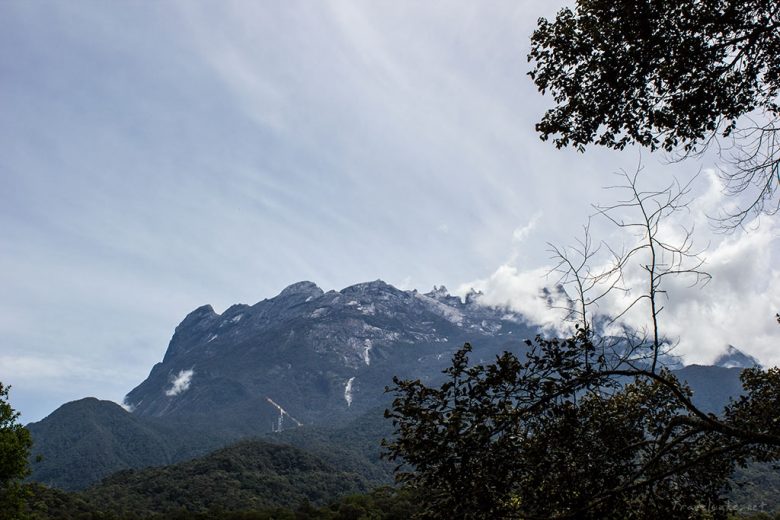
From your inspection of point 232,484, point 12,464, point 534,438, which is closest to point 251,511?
point 232,484

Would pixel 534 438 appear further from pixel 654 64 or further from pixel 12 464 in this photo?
pixel 12 464

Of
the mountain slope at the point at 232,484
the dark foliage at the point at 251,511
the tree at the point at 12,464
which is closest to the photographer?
the tree at the point at 12,464

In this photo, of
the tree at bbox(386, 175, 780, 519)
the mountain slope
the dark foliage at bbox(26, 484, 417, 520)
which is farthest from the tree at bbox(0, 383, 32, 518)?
the mountain slope

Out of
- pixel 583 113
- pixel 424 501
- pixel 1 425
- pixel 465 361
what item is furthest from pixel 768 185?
pixel 1 425

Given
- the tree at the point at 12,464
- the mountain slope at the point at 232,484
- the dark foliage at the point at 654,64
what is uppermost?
the dark foliage at the point at 654,64

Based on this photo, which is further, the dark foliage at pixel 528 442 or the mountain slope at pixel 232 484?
the mountain slope at pixel 232 484

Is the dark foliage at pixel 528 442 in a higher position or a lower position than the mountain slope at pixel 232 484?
higher

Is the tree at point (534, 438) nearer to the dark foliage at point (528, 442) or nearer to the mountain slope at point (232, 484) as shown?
the dark foliage at point (528, 442)

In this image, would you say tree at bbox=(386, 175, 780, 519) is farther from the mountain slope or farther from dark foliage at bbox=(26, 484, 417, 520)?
the mountain slope

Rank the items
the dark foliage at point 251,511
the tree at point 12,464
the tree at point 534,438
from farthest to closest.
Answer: the dark foliage at point 251,511 → the tree at point 12,464 → the tree at point 534,438

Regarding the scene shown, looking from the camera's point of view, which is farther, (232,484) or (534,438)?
(232,484)

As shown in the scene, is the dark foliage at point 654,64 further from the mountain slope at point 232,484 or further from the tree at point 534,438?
the mountain slope at point 232,484

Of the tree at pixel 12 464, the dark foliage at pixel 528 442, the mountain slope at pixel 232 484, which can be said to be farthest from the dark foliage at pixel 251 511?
the dark foliage at pixel 528 442

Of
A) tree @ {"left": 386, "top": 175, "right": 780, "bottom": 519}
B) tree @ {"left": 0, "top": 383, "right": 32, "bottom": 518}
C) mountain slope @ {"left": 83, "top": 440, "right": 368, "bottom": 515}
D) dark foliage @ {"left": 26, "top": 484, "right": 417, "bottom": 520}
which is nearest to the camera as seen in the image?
tree @ {"left": 386, "top": 175, "right": 780, "bottom": 519}
